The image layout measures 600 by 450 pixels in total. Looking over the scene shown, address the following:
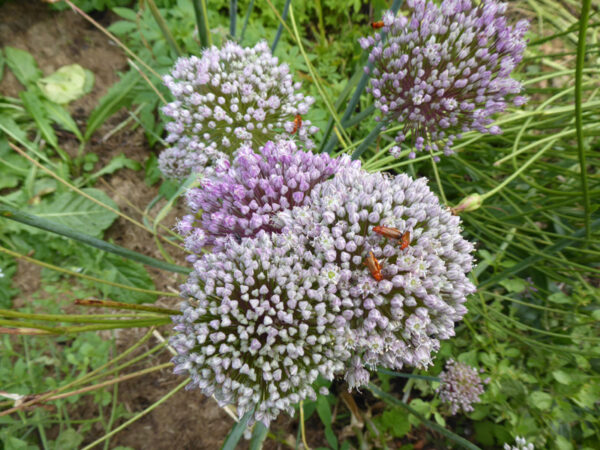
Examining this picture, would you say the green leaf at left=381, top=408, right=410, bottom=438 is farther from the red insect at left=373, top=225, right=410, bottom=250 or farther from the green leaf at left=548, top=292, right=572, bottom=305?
the red insect at left=373, top=225, right=410, bottom=250

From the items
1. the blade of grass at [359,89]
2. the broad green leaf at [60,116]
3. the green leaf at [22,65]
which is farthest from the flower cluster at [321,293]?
the green leaf at [22,65]

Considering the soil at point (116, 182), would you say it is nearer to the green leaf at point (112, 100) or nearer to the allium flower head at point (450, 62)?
the green leaf at point (112, 100)

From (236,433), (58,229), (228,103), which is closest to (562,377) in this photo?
(236,433)

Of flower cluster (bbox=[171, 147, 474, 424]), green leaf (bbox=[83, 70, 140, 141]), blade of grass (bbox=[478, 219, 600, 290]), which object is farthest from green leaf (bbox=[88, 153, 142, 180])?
blade of grass (bbox=[478, 219, 600, 290])

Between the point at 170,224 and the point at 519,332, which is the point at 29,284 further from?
the point at 519,332

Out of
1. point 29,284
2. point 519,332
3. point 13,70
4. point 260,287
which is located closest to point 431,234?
point 260,287
